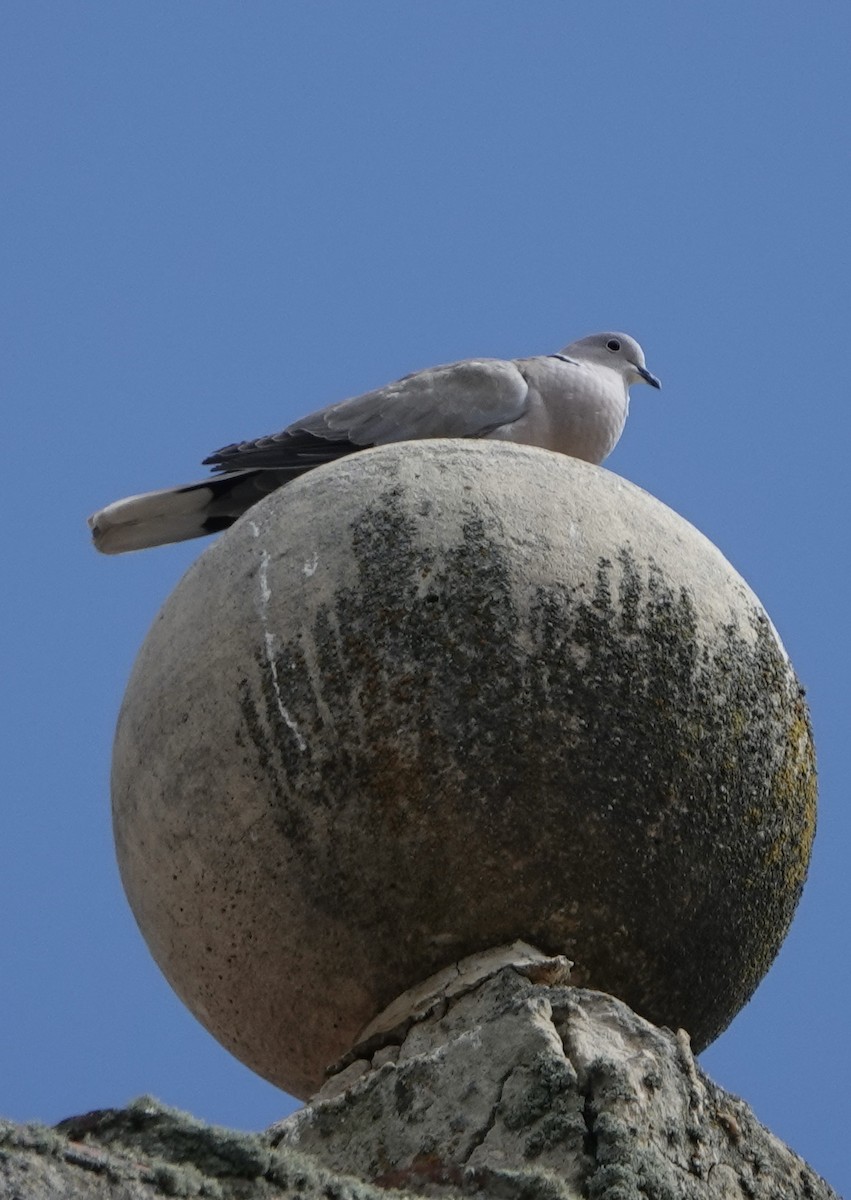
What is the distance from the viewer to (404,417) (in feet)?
27.2

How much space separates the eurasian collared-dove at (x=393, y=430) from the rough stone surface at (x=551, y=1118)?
3197 mm

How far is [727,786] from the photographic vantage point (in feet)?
19.2

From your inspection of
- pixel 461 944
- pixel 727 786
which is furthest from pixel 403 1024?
pixel 727 786

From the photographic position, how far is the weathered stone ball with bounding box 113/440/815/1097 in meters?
5.70

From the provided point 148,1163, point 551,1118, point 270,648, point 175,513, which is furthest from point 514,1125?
point 175,513

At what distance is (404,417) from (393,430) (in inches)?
4.0

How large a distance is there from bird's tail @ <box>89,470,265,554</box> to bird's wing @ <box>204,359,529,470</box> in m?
0.09

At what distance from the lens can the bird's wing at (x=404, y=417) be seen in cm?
816

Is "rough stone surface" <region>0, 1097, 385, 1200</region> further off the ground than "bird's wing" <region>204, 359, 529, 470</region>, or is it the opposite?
"bird's wing" <region>204, 359, 529, 470</region>

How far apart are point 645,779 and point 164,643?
1.56m

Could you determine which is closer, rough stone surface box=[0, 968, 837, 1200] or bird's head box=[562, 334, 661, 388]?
rough stone surface box=[0, 968, 837, 1200]

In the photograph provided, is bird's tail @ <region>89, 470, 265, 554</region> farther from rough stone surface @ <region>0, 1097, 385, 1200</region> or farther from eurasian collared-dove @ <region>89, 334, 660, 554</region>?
rough stone surface @ <region>0, 1097, 385, 1200</region>

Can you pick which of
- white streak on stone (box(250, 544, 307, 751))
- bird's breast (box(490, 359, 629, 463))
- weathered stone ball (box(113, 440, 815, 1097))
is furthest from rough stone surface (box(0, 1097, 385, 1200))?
bird's breast (box(490, 359, 629, 463))

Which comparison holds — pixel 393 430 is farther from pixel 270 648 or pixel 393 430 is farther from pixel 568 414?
pixel 270 648
